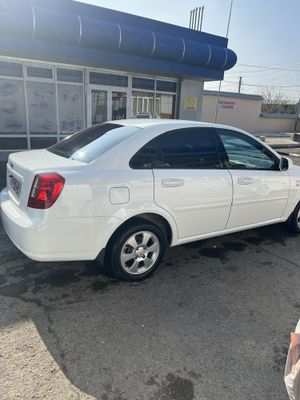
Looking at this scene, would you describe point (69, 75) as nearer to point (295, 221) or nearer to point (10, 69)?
point (10, 69)

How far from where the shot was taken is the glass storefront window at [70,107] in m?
11.3

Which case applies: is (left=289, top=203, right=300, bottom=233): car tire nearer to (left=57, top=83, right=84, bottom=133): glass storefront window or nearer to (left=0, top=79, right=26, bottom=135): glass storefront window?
(left=57, top=83, right=84, bottom=133): glass storefront window

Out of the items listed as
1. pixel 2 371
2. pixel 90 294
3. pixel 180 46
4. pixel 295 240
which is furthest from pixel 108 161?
pixel 180 46

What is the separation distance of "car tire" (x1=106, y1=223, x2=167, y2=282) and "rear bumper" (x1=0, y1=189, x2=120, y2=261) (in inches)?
6.5

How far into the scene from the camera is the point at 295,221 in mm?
4867

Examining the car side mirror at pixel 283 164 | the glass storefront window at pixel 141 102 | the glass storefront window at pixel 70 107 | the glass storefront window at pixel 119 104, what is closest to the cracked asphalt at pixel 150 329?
the car side mirror at pixel 283 164

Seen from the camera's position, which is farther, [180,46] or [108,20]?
[180,46]

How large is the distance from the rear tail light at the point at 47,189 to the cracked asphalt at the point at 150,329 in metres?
0.95

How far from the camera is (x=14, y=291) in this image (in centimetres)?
314

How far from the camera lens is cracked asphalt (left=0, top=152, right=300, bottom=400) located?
215 centimetres

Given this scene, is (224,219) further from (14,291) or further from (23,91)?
(23,91)

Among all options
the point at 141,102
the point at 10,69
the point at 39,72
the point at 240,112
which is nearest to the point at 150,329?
the point at 10,69

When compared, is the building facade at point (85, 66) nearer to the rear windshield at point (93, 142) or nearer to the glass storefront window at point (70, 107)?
the glass storefront window at point (70, 107)

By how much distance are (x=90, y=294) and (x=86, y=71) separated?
389 inches
